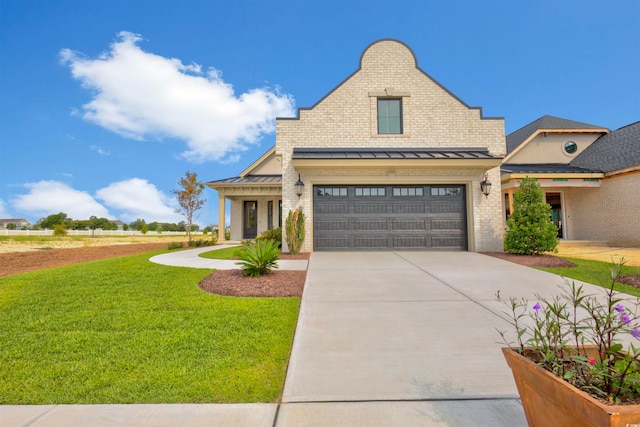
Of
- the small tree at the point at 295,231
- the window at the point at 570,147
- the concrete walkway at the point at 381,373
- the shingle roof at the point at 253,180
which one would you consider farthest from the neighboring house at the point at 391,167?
the window at the point at 570,147

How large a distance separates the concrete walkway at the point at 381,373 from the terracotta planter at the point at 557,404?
539 mm

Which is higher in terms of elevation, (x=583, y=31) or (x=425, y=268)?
(x=583, y=31)

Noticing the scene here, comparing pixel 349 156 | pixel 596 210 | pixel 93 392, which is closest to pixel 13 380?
pixel 93 392

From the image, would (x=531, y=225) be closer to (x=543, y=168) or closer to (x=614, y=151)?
(x=543, y=168)

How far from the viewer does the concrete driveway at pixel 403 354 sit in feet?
7.17

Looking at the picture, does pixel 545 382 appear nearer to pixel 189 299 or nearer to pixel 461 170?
pixel 189 299

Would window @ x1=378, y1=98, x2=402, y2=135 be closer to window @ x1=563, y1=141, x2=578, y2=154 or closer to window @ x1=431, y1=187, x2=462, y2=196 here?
window @ x1=431, y1=187, x2=462, y2=196

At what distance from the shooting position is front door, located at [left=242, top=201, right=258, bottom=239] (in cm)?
1828

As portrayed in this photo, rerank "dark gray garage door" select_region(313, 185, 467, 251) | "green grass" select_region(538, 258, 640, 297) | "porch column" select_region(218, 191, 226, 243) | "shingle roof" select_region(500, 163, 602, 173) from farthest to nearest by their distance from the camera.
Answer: "porch column" select_region(218, 191, 226, 243), "shingle roof" select_region(500, 163, 602, 173), "dark gray garage door" select_region(313, 185, 467, 251), "green grass" select_region(538, 258, 640, 297)

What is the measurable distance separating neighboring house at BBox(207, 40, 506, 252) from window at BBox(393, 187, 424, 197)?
38mm

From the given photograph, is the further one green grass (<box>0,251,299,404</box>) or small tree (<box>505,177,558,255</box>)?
small tree (<box>505,177,558,255</box>)

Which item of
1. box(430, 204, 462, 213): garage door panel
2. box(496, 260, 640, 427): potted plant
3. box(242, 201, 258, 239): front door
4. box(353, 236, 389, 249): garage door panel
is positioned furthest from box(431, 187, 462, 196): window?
box(242, 201, 258, 239): front door

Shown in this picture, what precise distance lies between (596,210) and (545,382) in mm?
18011

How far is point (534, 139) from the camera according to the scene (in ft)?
53.2
